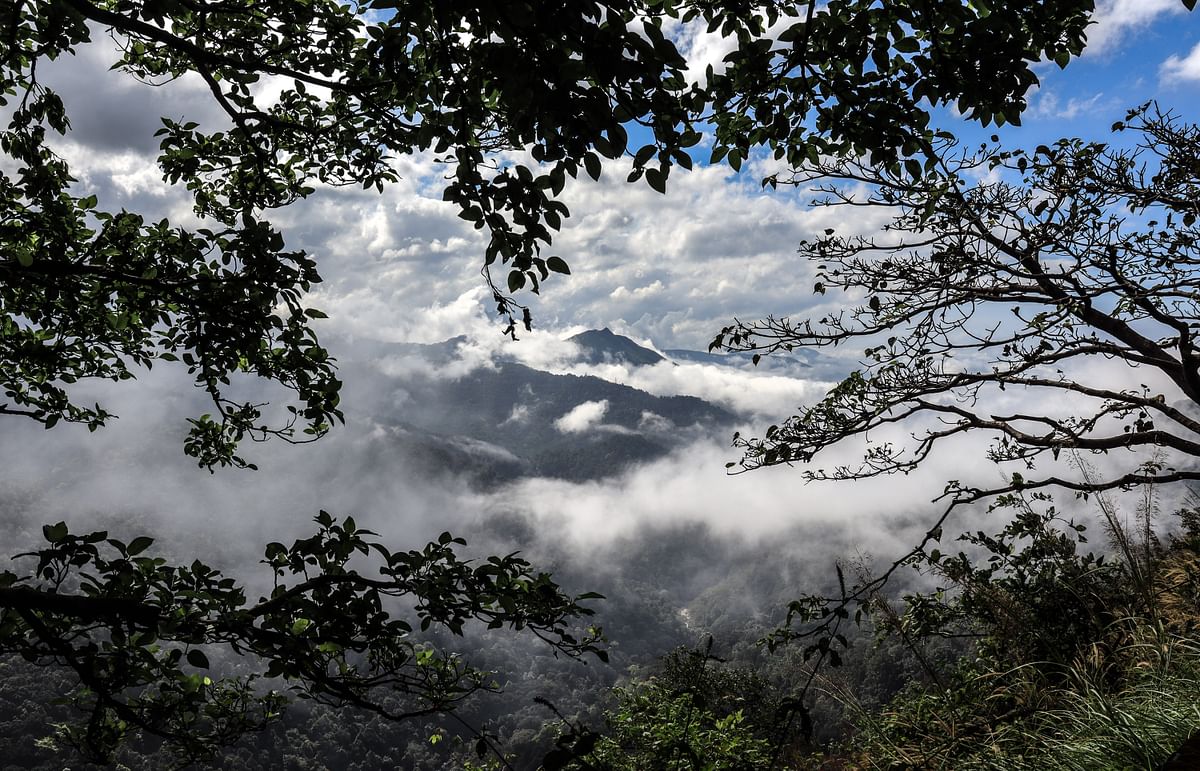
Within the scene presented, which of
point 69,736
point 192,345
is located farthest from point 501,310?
point 69,736

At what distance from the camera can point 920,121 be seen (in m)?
3.36

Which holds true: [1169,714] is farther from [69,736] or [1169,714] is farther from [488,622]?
[69,736]

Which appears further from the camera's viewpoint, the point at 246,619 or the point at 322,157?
the point at 322,157

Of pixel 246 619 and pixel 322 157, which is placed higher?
pixel 322 157

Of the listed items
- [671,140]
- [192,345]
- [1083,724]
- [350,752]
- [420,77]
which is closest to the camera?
[671,140]

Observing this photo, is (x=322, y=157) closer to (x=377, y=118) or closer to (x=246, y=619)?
(x=377, y=118)

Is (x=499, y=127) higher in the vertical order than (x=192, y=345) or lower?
higher

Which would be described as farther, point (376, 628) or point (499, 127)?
point (499, 127)

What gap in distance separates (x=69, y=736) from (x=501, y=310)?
377 cm

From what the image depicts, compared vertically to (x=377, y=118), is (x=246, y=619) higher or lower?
lower

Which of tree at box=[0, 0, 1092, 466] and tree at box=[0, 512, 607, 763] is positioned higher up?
tree at box=[0, 0, 1092, 466]

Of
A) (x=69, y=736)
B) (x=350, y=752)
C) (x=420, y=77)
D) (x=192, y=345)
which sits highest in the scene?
(x=420, y=77)

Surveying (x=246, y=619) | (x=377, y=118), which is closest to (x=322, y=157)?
(x=377, y=118)

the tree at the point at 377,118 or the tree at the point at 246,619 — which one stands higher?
the tree at the point at 377,118
